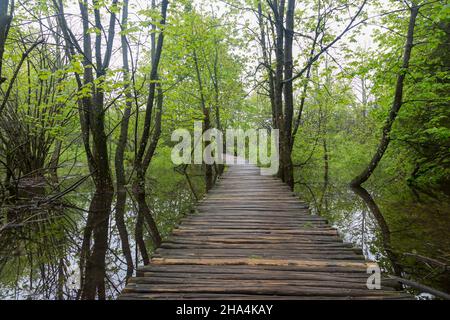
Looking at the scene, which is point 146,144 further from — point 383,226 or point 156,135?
point 383,226

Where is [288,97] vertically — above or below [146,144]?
above

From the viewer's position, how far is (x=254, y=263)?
11.5 feet

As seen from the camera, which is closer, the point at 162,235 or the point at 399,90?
the point at 162,235

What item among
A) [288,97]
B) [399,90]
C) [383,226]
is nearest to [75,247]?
[383,226]

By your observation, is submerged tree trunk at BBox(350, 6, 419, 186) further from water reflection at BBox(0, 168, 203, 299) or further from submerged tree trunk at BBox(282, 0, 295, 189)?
water reflection at BBox(0, 168, 203, 299)

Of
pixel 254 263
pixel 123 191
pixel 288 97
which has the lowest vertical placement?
pixel 123 191

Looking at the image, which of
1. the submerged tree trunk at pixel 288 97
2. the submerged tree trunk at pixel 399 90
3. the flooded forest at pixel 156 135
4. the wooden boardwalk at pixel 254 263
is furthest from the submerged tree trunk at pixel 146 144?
the submerged tree trunk at pixel 399 90

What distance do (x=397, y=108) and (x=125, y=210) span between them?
931cm

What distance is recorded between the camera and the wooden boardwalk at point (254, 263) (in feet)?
9.52

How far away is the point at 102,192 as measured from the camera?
9820 millimetres

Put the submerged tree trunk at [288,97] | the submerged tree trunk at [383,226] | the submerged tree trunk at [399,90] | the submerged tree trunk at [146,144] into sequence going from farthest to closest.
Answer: the submerged tree trunk at [399,90]
the submerged tree trunk at [288,97]
the submerged tree trunk at [146,144]
the submerged tree trunk at [383,226]

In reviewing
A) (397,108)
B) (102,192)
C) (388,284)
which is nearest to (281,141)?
(397,108)

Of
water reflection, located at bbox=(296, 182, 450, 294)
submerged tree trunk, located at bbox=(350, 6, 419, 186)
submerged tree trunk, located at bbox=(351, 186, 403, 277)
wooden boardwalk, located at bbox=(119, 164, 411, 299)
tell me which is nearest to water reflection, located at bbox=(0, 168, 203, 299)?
wooden boardwalk, located at bbox=(119, 164, 411, 299)

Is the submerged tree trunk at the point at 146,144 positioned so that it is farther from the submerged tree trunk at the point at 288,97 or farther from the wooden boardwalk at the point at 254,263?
the submerged tree trunk at the point at 288,97
